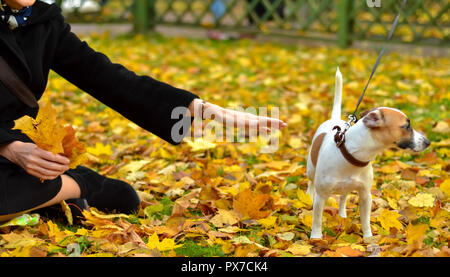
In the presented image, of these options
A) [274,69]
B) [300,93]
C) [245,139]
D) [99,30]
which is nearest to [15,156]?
[245,139]

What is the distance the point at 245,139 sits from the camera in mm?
3893

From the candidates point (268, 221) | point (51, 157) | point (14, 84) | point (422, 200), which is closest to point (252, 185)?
point (268, 221)

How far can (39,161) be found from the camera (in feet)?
6.93

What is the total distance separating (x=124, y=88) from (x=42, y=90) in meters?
0.37

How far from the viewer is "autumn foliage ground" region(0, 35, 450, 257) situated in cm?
219

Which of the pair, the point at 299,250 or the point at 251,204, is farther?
the point at 251,204

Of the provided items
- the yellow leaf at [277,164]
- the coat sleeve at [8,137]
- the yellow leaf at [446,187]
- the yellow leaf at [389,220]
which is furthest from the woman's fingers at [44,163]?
the yellow leaf at [446,187]

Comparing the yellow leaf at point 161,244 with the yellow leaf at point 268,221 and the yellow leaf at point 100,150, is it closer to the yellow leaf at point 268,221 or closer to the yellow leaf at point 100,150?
the yellow leaf at point 268,221

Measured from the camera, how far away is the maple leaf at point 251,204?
248cm

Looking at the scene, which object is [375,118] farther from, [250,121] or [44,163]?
[44,163]

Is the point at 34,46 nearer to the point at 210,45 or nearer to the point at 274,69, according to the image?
the point at 274,69

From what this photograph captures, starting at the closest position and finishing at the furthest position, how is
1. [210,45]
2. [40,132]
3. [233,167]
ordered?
[40,132] → [233,167] → [210,45]

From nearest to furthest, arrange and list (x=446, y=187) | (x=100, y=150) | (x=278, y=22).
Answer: (x=446, y=187) < (x=100, y=150) < (x=278, y=22)

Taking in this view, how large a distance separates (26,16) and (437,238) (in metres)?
1.89
